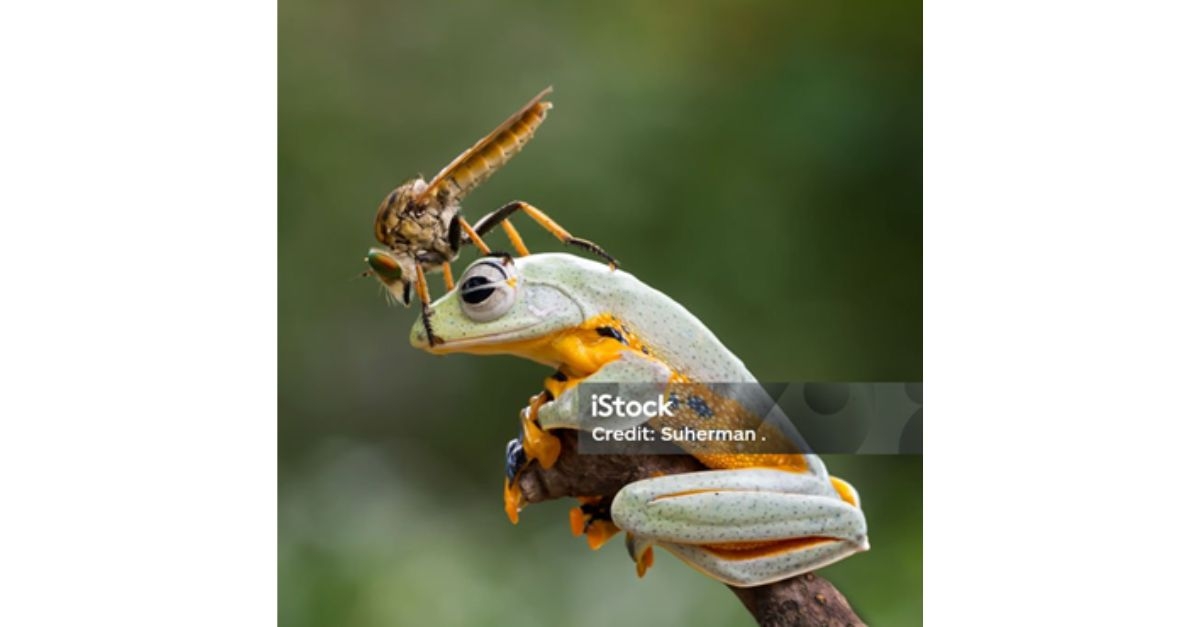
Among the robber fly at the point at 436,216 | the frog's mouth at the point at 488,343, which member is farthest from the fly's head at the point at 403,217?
the frog's mouth at the point at 488,343

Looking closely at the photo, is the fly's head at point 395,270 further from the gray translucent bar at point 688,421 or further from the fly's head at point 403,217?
the gray translucent bar at point 688,421

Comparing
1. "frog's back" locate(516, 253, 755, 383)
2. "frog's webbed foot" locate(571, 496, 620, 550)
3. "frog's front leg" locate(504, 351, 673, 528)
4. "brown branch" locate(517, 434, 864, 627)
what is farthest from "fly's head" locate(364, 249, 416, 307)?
"frog's webbed foot" locate(571, 496, 620, 550)

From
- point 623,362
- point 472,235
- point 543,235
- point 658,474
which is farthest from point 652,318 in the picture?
point 543,235

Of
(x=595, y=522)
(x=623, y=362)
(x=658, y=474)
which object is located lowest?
(x=595, y=522)

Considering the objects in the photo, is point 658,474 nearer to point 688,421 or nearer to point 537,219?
point 688,421

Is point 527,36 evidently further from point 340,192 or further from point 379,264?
point 379,264

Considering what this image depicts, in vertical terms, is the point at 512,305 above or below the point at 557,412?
above

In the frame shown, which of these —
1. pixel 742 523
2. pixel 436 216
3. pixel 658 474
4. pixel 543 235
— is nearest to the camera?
pixel 742 523

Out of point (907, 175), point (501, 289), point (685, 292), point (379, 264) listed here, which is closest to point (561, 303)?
point (501, 289)
